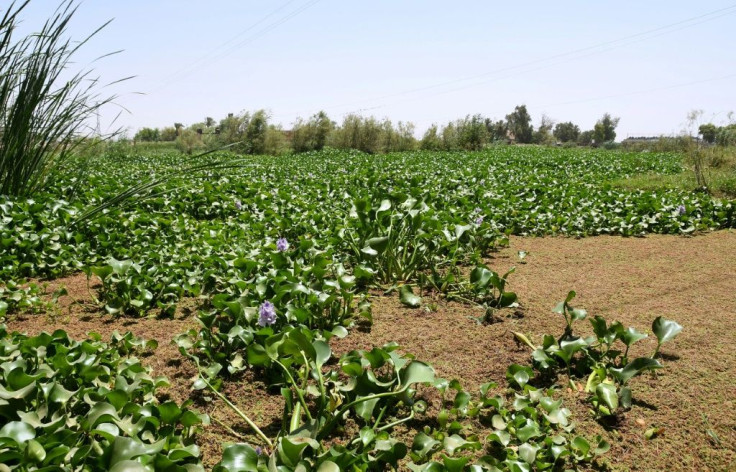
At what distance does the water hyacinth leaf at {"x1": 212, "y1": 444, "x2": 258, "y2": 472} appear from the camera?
4.99 feet

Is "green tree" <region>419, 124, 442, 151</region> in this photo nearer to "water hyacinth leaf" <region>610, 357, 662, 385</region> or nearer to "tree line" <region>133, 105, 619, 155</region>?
"tree line" <region>133, 105, 619, 155</region>

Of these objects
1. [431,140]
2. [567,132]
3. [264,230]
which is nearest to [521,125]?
[567,132]

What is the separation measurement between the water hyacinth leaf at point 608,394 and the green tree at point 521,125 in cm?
8871

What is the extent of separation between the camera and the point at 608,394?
215 centimetres

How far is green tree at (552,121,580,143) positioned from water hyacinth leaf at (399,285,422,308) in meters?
104

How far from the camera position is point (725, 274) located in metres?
4.33

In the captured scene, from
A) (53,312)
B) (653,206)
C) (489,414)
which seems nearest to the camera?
(489,414)

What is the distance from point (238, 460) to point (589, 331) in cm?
215

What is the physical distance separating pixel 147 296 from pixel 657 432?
2.74 meters

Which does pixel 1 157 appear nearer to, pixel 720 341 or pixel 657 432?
pixel 657 432

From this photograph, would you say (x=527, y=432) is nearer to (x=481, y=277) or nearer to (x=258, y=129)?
(x=481, y=277)

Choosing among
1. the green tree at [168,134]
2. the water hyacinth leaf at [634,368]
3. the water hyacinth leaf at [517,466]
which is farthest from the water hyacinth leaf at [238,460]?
the green tree at [168,134]

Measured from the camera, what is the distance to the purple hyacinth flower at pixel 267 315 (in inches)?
96.2

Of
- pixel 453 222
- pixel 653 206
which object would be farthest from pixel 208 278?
pixel 653 206
